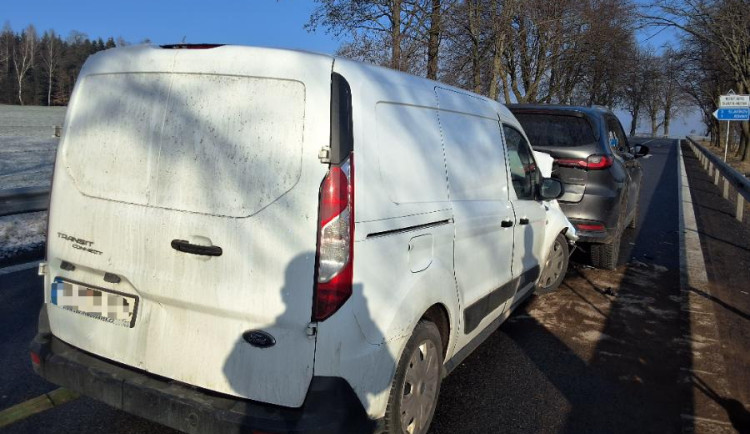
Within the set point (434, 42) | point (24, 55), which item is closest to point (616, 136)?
point (434, 42)

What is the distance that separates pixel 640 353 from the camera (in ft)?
14.6

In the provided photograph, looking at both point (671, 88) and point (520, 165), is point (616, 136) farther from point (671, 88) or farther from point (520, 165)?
point (671, 88)

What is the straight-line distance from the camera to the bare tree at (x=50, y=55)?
254ft

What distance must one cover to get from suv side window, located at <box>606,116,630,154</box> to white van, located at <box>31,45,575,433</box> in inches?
182

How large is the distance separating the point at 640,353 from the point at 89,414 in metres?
3.89

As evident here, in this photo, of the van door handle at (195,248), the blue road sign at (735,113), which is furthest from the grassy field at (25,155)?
the blue road sign at (735,113)

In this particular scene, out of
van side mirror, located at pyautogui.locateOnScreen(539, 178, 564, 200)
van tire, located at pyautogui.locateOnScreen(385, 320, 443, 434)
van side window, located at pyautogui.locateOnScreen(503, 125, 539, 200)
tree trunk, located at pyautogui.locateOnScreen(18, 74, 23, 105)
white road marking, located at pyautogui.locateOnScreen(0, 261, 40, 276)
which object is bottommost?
white road marking, located at pyautogui.locateOnScreen(0, 261, 40, 276)

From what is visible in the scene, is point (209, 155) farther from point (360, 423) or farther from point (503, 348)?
point (503, 348)

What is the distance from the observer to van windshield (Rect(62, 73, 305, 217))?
2357 millimetres

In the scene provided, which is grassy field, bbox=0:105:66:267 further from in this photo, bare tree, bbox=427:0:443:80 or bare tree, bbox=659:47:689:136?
bare tree, bbox=659:47:689:136

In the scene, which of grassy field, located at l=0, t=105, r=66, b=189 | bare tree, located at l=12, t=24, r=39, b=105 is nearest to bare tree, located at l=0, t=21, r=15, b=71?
bare tree, located at l=12, t=24, r=39, b=105

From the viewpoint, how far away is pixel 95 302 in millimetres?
2707

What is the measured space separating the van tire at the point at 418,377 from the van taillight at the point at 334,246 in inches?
22.3

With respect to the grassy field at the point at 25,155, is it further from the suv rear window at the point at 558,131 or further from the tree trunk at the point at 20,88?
the tree trunk at the point at 20,88
